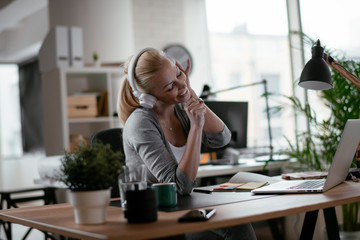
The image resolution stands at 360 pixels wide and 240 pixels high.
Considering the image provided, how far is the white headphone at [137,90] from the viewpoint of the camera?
75.7 inches

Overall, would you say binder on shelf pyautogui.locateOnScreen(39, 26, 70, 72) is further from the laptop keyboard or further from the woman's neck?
the laptop keyboard

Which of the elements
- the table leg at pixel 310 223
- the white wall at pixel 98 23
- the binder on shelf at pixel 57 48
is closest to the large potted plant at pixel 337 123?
the table leg at pixel 310 223

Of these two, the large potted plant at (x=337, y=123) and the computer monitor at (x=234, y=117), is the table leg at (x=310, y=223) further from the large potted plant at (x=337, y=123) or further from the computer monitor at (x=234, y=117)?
the computer monitor at (x=234, y=117)

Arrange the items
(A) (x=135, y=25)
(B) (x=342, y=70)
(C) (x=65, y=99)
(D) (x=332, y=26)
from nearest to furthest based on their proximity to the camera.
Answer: (B) (x=342, y=70) < (D) (x=332, y=26) < (C) (x=65, y=99) < (A) (x=135, y=25)

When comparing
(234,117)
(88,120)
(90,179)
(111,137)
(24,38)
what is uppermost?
(24,38)

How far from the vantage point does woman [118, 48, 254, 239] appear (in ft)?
5.90

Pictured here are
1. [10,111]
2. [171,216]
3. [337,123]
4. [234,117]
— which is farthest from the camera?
[10,111]

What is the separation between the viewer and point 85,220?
128 cm

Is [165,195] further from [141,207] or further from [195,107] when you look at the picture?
[195,107]

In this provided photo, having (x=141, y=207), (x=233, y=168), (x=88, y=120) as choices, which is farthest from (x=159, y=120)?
(x=88, y=120)

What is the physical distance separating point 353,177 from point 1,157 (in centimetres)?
683

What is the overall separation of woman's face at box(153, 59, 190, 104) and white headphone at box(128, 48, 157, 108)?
0.03m

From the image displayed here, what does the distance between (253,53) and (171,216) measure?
442 centimetres

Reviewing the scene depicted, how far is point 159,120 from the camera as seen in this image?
6.92ft
